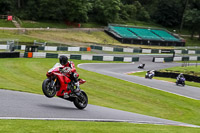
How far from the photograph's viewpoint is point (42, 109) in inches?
420

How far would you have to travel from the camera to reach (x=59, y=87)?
11867mm

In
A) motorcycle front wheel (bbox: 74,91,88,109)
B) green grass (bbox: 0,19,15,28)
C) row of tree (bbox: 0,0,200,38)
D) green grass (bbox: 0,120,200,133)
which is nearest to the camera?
green grass (bbox: 0,120,200,133)

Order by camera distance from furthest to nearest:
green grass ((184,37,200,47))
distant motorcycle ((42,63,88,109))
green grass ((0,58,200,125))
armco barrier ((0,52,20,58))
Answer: green grass ((184,37,200,47)) < armco barrier ((0,52,20,58)) < green grass ((0,58,200,125)) < distant motorcycle ((42,63,88,109))

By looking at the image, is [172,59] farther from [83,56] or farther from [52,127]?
[52,127]

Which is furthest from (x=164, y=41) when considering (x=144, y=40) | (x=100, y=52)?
(x=100, y=52)

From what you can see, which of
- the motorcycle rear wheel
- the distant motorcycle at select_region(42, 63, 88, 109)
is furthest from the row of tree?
the motorcycle rear wheel

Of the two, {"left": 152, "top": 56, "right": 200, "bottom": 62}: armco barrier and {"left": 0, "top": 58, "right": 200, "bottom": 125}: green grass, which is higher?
{"left": 152, "top": 56, "right": 200, "bottom": 62}: armco barrier

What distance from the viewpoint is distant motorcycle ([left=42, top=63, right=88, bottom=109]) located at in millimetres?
11434

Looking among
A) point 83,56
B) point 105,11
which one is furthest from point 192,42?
point 83,56

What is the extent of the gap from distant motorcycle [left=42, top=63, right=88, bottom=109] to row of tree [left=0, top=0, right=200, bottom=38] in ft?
204

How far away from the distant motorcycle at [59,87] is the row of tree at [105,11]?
204ft

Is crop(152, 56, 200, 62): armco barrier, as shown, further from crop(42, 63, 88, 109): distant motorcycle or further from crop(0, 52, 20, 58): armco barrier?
crop(42, 63, 88, 109): distant motorcycle

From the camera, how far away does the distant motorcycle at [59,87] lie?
37.5 ft

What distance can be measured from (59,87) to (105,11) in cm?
7296
